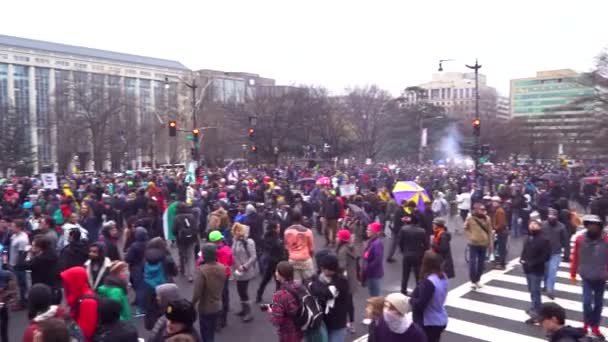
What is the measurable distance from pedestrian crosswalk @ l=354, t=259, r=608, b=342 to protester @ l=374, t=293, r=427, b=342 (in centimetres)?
345

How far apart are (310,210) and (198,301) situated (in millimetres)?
10168

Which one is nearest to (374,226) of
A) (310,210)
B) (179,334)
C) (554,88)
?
(179,334)

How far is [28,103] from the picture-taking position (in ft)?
258

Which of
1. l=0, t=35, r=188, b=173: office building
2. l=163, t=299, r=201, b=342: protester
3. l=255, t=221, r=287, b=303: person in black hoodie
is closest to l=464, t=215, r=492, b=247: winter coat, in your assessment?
l=255, t=221, r=287, b=303: person in black hoodie

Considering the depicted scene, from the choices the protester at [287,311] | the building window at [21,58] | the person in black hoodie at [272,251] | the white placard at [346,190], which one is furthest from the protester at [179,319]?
the building window at [21,58]

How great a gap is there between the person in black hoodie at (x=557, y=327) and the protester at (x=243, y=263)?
16.0ft

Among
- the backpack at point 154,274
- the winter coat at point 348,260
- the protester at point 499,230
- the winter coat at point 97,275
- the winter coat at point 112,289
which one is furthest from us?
the protester at point 499,230

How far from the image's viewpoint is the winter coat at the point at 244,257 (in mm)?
8070

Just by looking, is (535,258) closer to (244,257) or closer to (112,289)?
(244,257)

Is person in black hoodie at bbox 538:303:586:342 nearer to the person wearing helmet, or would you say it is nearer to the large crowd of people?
the large crowd of people

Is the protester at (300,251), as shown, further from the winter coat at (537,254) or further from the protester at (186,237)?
the winter coat at (537,254)

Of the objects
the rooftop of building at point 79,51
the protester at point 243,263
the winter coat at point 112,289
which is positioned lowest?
the protester at point 243,263

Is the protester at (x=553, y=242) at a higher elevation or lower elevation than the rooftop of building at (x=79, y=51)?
lower

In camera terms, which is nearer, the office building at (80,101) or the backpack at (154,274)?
the backpack at (154,274)
